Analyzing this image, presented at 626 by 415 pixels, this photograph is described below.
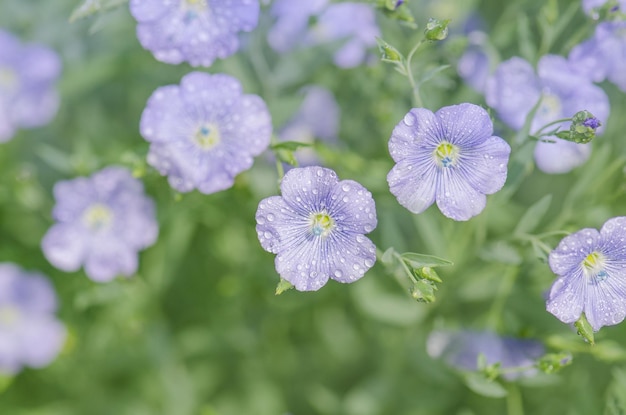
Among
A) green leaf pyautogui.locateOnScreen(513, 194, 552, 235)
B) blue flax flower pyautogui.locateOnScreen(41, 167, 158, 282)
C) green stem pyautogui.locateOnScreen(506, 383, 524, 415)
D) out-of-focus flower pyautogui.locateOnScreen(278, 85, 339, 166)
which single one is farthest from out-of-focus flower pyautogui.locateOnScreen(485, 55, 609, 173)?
blue flax flower pyautogui.locateOnScreen(41, 167, 158, 282)

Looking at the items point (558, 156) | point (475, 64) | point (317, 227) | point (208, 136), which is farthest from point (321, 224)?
point (475, 64)

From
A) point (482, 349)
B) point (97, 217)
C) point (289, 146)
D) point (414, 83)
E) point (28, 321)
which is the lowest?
point (28, 321)

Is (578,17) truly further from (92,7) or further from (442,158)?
(92,7)

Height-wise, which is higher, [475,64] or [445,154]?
[445,154]

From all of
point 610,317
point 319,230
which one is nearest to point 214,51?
point 319,230

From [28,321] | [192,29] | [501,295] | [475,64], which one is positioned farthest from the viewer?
[28,321]

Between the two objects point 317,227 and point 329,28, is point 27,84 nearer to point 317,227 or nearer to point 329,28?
point 329,28

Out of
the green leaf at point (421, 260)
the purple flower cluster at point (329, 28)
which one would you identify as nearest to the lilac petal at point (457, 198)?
the green leaf at point (421, 260)

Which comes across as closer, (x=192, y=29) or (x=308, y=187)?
(x=308, y=187)

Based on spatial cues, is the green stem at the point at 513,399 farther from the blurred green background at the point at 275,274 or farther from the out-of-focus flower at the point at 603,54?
the out-of-focus flower at the point at 603,54
